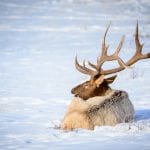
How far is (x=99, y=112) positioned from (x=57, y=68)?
6.58 meters

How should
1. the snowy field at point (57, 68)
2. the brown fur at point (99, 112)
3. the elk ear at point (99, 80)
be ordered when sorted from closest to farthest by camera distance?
1. the snowy field at point (57, 68)
2. the brown fur at point (99, 112)
3. the elk ear at point (99, 80)

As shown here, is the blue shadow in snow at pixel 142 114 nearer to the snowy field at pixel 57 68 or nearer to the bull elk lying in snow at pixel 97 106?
the snowy field at pixel 57 68

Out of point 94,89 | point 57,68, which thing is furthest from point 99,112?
point 57,68

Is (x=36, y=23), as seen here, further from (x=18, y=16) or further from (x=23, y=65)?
(x=23, y=65)

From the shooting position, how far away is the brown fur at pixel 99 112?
7.18 metres

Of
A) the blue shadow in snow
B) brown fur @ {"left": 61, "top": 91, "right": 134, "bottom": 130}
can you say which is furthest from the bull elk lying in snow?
the blue shadow in snow

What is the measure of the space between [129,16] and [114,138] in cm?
1484

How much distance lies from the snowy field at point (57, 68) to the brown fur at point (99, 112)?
0.23 metres

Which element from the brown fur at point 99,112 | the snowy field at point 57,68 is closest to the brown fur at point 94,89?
the brown fur at point 99,112

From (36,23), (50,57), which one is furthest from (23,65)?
(36,23)

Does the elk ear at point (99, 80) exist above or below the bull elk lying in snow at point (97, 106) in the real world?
above

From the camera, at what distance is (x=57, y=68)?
1373cm

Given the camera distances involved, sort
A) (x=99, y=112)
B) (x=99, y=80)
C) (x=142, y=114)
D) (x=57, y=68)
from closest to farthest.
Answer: (x=99, y=112)
(x=99, y=80)
(x=142, y=114)
(x=57, y=68)

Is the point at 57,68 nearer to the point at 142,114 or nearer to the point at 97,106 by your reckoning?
the point at 142,114
